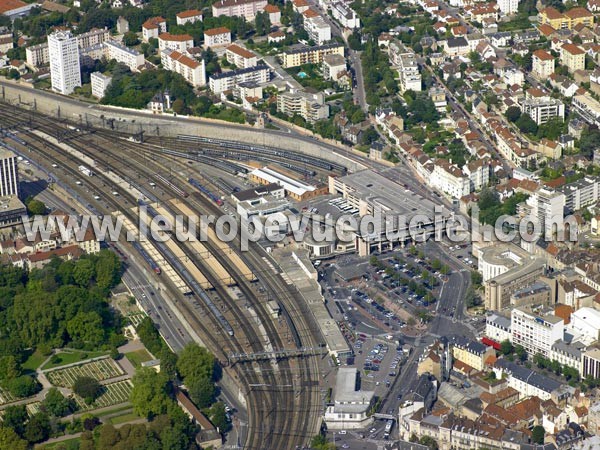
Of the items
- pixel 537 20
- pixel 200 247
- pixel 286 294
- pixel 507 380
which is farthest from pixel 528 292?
pixel 537 20

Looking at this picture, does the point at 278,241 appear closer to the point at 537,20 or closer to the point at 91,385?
the point at 91,385

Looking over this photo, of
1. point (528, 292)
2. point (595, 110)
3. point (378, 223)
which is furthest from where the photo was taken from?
point (595, 110)

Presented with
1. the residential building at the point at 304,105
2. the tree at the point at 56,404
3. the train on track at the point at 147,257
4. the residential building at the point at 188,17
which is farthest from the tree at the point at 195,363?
the residential building at the point at 188,17

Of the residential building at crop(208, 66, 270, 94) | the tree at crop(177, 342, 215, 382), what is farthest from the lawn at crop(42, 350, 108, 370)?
Answer: the residential building at crop(208, 66, 270, 94)

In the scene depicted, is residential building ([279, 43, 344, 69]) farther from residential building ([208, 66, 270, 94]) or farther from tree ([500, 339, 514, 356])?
tree ([500, 339, 514, 356])

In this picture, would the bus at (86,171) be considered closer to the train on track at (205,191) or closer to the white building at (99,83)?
the train on track at (205,191)

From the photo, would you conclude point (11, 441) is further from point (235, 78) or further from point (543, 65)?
point (543, 65)
